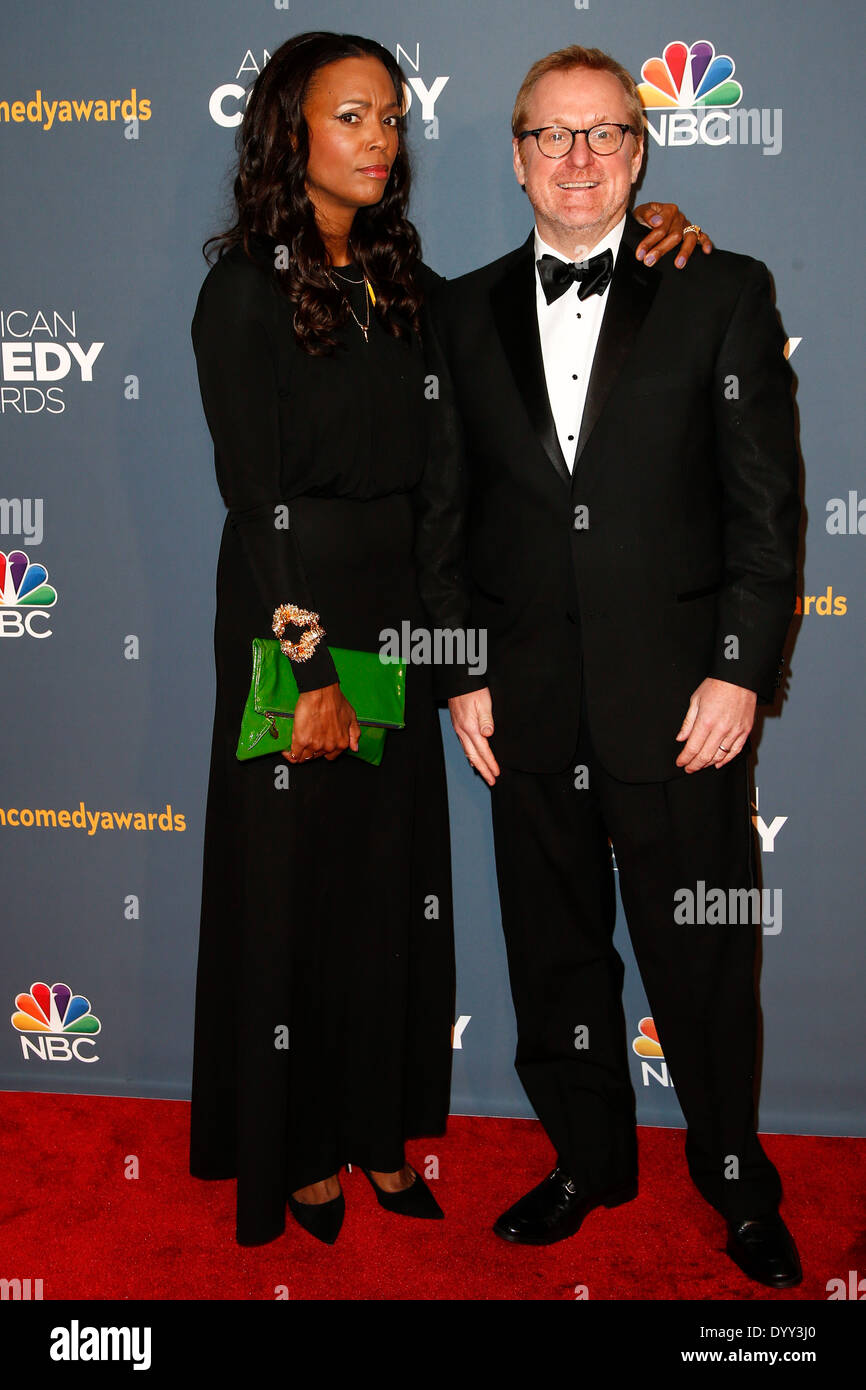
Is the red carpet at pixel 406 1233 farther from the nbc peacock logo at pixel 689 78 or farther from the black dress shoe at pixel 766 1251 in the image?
the nbc peacock logo at pixel 689 78

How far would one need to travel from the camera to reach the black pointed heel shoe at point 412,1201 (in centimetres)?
263

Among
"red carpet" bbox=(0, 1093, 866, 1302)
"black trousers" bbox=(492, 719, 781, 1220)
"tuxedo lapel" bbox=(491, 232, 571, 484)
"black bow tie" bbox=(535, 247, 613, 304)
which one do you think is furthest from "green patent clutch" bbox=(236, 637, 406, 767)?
"red carpet" bbox=(0, 1093, 866, 1302)

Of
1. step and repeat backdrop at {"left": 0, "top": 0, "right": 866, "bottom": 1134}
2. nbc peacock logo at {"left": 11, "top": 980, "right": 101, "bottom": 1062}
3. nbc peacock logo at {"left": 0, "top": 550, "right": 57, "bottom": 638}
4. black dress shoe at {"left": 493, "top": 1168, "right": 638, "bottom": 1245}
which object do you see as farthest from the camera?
nbc peacock logo at {"left": 11, "top": 980, "right": 101, "bottom": 1062}

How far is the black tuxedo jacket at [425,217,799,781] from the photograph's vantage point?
2230 mm

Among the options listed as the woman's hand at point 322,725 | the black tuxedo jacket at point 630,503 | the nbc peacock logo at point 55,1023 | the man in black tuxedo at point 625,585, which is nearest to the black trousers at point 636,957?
the man in black tuxedo at point 625,585

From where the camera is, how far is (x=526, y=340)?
7.63ft

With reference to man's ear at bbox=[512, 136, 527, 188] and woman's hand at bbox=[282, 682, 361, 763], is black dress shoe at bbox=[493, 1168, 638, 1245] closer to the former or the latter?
woman's hand at bbox=[282, 682, 361, 763]

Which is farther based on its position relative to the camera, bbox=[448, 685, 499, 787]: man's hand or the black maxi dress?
bbox=[448, 685, 499, 787]: man's hand

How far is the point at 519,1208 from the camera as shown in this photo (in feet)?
8.48

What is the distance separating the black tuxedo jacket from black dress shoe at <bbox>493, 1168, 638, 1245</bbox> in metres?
0.92

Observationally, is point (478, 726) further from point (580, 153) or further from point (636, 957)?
point (580, 153)

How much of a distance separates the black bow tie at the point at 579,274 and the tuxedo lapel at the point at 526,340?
0.17ft

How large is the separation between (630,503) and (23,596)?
1569 mm

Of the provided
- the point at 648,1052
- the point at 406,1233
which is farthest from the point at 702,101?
the point at 406,1233
